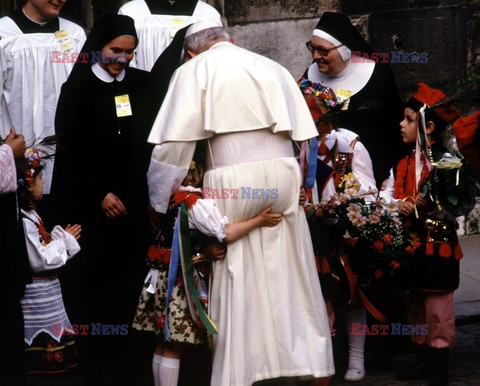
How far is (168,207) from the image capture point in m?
5.75

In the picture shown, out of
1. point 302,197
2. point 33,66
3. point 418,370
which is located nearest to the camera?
point 302,197

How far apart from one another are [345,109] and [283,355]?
194cm

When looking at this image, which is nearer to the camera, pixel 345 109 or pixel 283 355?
pixel 283 355

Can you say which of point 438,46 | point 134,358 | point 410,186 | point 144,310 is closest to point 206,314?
point 144,310

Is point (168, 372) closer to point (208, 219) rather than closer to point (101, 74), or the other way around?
point (208, 219)

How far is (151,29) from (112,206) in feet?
5.92

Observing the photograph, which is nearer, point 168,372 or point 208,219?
point 208,219

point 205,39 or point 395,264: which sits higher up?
point 205,39

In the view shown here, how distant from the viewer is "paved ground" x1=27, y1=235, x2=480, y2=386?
6559 mm

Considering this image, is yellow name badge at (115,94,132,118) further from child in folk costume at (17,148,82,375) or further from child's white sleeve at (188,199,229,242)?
child's white sleeve at (188,199,229,242)

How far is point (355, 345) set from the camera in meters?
6.70

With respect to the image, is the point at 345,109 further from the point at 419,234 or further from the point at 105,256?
the point at 105,256

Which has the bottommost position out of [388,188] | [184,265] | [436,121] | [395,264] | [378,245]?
[395,264]

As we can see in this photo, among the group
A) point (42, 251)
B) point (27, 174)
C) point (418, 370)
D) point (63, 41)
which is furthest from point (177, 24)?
point (418, 370)
